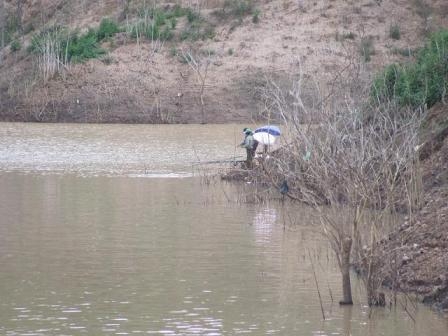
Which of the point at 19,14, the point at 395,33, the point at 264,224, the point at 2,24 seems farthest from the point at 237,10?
the point at 264,224

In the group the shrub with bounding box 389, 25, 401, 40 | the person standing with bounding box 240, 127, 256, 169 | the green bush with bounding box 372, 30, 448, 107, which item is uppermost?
the shrub with bounding box 389, 25, 401, 40

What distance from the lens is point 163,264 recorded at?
14797 millimetres

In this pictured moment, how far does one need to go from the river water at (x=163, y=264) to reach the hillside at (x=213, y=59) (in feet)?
64.6

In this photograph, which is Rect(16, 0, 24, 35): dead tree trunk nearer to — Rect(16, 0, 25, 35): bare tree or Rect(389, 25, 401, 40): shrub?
Rect(16, 0, 25, 35): bare tree

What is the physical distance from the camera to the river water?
11.7 m

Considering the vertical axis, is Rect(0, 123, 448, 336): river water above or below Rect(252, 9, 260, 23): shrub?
below

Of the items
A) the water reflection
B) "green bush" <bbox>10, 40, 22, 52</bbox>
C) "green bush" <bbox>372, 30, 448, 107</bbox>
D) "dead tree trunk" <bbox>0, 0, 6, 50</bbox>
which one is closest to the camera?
the water reflection

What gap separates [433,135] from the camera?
69.1ft

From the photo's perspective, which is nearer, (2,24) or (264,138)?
(264,138)

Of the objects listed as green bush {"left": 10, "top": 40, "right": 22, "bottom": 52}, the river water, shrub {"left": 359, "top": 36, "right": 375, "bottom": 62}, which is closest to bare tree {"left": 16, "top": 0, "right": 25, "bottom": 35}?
green bush {"left": 10, "top": 40, "right": 22, "bottom": 52}

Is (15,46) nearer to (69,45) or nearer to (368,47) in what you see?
(69,45)

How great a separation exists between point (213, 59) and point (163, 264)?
1355 inches

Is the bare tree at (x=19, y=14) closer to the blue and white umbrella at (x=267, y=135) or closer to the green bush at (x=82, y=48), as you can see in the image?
the green bush at (x=82, y=48)

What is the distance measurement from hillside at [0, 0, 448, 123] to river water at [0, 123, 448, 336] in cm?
1969
